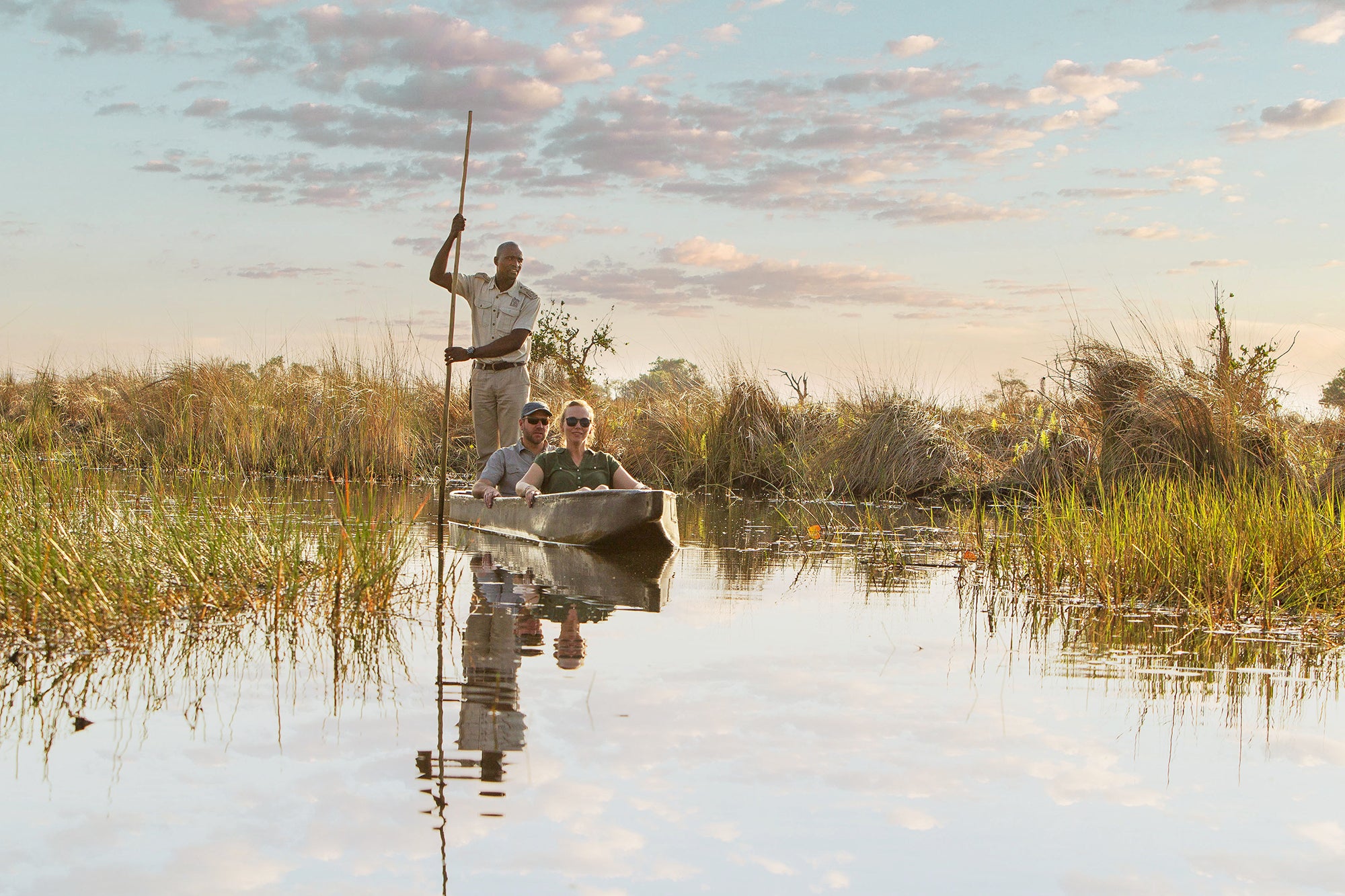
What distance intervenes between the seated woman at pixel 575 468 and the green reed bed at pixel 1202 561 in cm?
369

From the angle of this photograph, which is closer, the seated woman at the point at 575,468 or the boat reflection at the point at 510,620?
the boat reflection at the point at 510,620

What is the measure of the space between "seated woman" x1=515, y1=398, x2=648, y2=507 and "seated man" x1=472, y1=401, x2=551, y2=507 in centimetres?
42

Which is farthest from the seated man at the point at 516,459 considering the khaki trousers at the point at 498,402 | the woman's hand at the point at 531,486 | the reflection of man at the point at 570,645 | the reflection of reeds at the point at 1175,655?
the reflection of reeds at the point at 1175,655

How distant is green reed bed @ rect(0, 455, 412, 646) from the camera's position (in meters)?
5.43

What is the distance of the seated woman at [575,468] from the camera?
421 inches

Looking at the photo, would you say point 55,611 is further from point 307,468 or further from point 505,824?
point 307,468

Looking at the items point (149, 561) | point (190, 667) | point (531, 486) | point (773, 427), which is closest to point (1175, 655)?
point (190, 667)

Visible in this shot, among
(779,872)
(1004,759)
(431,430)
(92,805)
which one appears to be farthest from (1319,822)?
(431,430)

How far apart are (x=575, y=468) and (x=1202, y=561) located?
532 centimetres

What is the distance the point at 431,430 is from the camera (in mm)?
19797

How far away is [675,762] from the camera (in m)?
4.00

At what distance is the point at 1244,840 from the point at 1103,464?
36.5 ft

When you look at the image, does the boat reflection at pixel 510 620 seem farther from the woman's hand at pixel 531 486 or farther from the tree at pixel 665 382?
the tree at pixel 665 382

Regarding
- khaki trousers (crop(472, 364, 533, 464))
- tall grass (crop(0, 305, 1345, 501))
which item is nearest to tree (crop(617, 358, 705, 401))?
tall grass (crop(0, 305, 1345, 501))
